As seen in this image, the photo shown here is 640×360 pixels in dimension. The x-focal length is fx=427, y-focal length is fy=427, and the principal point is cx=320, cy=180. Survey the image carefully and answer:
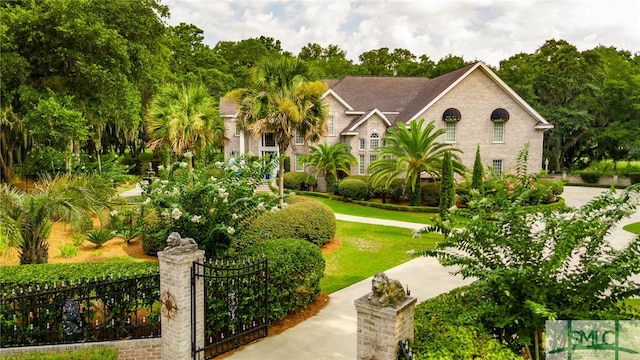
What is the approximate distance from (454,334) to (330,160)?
23.1m

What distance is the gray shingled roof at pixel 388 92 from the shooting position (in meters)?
32.5

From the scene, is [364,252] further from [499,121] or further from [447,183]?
[499,121]

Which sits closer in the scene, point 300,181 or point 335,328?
point 335,328

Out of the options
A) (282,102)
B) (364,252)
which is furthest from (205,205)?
(282,102)

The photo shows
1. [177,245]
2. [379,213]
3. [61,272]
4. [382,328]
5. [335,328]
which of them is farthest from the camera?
[379,213]

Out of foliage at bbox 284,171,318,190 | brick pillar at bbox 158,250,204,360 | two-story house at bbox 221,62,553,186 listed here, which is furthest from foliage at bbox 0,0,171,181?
brick pillar at bbox 158,250,204,360

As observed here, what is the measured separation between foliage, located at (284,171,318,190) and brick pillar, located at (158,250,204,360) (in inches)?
881

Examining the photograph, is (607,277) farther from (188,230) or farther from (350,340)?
(188,230)

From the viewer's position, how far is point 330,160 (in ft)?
93.0

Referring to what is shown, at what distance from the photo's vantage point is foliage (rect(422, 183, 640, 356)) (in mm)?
5645

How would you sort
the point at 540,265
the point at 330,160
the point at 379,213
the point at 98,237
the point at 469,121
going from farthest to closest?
1. the point at 469,121
2. the point at 330,160
3. the point at 379,213
4. the point at 98,237
5. the point at 540,265

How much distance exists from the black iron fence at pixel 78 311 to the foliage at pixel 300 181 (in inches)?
864

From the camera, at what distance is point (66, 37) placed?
17484 millimetres

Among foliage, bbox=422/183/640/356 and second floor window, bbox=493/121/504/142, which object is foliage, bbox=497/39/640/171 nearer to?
second floor window, bbox=493/121/504/142
